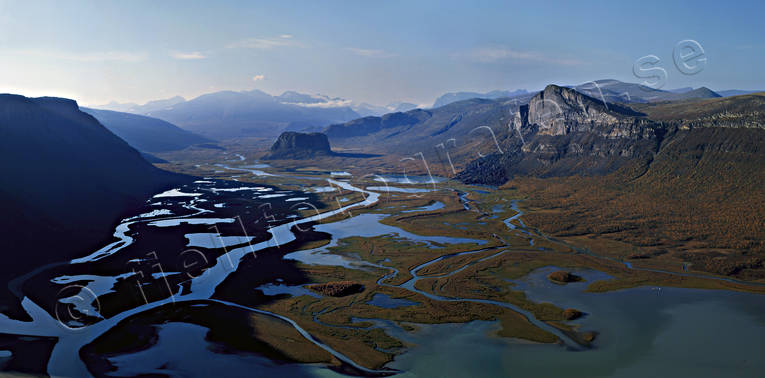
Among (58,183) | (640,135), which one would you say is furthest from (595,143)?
(58,183)

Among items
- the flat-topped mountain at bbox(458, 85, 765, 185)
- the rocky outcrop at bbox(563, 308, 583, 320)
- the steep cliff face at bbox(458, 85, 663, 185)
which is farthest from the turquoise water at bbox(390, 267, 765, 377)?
the steep cliff face at bbox(458, 85, 663, 185)

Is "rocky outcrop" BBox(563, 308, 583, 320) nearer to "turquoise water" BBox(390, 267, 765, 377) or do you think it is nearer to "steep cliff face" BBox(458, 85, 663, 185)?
"turquoise water" BBox(390, 267, 765, 377)

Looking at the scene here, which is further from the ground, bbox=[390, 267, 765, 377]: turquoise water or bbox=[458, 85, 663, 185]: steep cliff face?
bbox=[458, 85, 663, 185]: steep cliff face

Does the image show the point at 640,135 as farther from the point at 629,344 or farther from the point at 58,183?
the point at 58,183

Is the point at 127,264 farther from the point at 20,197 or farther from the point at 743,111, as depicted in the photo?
the point at 743,111

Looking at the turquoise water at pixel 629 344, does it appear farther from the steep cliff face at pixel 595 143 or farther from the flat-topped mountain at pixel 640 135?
the steep cliff face at pixel 595 143

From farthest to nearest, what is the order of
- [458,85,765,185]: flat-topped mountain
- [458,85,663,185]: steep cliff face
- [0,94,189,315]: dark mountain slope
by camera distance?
[458,85,663,185]: steep cliff face, [458,85,765,185]: flat-topped mountain, [0,94,189,315]: dark mountain slope

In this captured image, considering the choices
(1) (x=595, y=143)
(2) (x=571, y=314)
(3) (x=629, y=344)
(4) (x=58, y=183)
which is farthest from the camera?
(1) (x=595, y=143)

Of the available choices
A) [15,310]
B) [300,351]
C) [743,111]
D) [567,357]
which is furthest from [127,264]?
[743,111]

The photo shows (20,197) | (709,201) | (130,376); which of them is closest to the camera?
(130,376)
